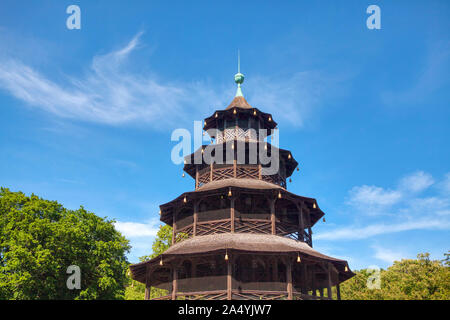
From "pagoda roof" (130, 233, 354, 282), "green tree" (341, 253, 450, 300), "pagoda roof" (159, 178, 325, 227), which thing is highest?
"pagoda roof" (159, 178, 325, 227)

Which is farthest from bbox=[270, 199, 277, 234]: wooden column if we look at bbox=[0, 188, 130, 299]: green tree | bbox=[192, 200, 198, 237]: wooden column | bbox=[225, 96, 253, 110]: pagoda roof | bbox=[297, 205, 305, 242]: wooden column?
bbox=[0, 188, 130, 299]: green tree

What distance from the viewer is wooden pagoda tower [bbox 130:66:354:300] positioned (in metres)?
23.3

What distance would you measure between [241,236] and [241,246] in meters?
2.09

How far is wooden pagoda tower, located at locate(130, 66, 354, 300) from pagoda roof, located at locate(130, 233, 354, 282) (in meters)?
0.07

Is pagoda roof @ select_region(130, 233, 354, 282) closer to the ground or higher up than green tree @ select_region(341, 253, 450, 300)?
higher up

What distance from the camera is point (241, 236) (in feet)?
81.8

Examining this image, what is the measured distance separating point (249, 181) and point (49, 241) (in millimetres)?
16992

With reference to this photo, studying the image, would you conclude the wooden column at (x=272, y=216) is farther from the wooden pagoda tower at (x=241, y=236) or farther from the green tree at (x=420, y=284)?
the green tree at (x=420, y=284)

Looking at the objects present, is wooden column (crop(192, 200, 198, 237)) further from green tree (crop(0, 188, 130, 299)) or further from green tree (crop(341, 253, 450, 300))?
green tree (crop(341, 253, 450, 300))

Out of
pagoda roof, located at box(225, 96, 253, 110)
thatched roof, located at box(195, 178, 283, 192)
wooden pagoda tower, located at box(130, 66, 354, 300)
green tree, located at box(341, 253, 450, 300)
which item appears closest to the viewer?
wooden pagoda tower, located at box(130, 66, 354, 300)

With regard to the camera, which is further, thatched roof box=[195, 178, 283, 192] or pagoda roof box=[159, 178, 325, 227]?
thatched roof box=[195, 178, 283, 192]
